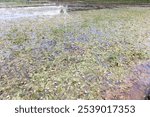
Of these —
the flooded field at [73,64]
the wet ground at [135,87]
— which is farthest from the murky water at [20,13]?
the wet ground at [135,87]

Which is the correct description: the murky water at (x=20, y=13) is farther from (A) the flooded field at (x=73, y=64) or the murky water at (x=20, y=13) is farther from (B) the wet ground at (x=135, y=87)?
(B) the wet ground at (x=135, y=87)

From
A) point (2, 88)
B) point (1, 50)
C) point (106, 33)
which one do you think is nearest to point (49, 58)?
point (1, 50)

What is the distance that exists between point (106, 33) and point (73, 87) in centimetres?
984

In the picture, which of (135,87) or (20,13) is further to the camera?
(20,13)

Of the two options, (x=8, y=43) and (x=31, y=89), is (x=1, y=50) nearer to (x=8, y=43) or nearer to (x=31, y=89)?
(x=8, y=43)

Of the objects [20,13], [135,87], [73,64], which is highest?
[20,13]

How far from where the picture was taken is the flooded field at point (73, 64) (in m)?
9.12

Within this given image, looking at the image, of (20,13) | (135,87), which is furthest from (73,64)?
(20,13)

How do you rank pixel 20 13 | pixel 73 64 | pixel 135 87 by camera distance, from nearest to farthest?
pixel 135 87, pixel 73 64, pixel 20 13

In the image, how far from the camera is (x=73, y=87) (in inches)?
368

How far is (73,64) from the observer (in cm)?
1173

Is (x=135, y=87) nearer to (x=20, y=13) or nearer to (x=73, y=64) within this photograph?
(x=73, y=64)

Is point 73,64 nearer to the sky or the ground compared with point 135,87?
nearer to the sky

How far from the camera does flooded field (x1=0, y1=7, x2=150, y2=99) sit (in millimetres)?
9117
